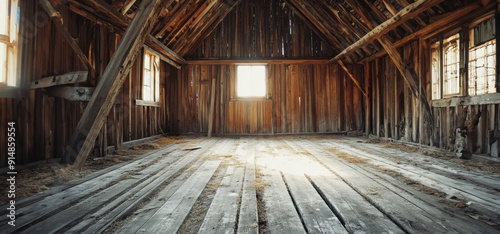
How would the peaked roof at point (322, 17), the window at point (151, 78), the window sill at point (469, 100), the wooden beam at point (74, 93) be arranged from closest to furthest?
the wooden beam at point (74, 93)
the window sill at point (469, 100)
the peaked roof at point (322, 17)
the window at point (151, 78)

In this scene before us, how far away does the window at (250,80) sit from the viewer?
918 cm

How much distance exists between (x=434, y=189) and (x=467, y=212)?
24.3 inches

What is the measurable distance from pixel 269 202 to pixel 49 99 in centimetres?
370

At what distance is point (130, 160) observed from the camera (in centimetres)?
412

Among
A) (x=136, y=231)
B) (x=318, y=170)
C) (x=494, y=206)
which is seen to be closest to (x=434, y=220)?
(x=494, y=206)

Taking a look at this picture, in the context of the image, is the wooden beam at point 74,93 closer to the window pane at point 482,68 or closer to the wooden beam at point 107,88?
the wooden beam at point 107,88

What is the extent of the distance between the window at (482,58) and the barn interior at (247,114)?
2 cm

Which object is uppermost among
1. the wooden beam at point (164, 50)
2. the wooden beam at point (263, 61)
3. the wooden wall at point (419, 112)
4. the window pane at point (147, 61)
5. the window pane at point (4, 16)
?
the wooden beam at point (263, 61)

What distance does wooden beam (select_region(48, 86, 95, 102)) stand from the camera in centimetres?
335

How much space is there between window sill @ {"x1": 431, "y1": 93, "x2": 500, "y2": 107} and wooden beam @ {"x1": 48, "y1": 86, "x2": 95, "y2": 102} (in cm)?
615

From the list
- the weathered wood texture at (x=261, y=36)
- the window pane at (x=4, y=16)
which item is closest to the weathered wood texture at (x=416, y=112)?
the weathered wood texture at (x=261, y=36)

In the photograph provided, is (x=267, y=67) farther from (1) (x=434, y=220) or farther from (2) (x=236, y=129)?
(1) (x=434, y=220)

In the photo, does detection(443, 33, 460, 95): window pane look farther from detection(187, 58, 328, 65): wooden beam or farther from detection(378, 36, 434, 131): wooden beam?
detection(187, 58, 328, 65): wooden beam

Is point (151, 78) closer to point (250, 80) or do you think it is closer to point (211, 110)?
point (211, 110)
